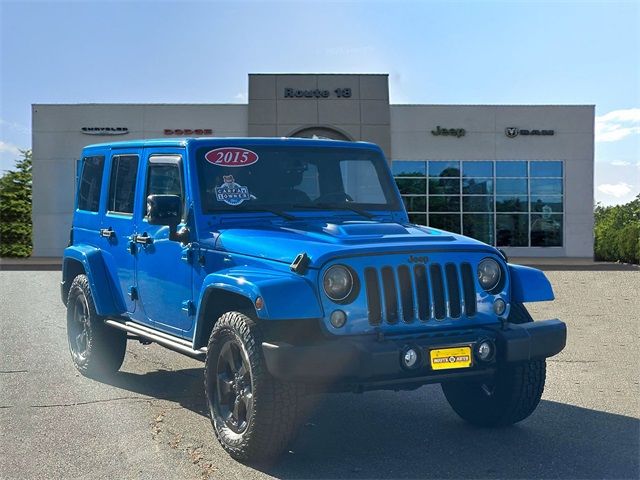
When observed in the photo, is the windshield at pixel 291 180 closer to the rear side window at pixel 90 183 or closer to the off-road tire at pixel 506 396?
the off-road tire at pixel 506 396

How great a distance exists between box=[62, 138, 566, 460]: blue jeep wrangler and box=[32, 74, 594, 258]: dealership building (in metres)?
26.0

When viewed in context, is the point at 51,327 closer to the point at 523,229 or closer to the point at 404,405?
the point at 404,405

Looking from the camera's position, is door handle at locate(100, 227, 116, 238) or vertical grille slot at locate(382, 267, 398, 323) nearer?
vertical grille slot at locate(382, 267, 398, 323)

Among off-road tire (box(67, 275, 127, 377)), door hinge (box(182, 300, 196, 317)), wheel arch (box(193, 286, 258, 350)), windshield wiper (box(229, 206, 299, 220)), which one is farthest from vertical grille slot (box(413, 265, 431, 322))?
off-road tire (box(67, 275, 127, 377))

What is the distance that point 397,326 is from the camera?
16.4ft

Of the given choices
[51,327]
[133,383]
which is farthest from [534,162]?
[133,383]

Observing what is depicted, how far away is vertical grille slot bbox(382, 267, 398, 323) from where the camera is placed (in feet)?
16.4

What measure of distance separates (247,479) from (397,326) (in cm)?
124

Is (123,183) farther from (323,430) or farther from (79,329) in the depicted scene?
(323,430)

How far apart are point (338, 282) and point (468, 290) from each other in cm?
90

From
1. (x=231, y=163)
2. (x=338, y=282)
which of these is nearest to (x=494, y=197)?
(x=231, y=163)

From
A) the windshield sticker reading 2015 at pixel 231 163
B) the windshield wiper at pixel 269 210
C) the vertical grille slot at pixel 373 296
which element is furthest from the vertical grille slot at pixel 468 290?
the windshield sticker reading 2015 at pixel 231 163

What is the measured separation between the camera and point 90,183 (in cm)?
802

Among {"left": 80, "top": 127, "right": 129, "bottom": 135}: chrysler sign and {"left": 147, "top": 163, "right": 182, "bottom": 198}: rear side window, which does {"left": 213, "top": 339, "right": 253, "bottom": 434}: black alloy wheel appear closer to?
{"left": 147, "top": 163, "right": 182, "bottom": 198}: rear side window
